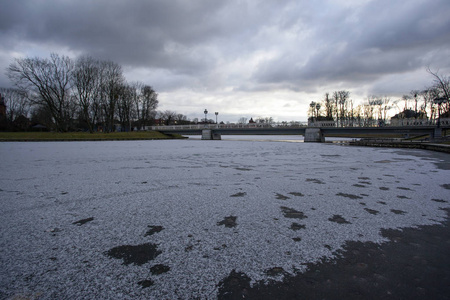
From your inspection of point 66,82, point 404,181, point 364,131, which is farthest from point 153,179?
point 66,82

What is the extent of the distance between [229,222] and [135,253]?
1368 mm

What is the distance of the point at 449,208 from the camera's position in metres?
4.08

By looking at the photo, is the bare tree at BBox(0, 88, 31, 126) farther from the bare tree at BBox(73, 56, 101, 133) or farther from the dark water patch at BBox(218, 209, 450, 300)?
the dark water patch at BBox(218, 209, 450, 300)

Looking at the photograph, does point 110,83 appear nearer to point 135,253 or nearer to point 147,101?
point 147,101

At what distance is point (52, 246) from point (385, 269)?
3.62 metres

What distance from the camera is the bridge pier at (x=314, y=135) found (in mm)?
39597

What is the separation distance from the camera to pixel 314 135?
1574 inches

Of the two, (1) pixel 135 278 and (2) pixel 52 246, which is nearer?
(1) pixel 135 278

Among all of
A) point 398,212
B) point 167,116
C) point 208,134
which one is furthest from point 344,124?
point 167,116

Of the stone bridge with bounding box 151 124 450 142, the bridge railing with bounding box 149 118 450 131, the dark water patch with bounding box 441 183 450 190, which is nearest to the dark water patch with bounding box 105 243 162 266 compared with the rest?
the dark water patch with bounding box 441 183 450 190

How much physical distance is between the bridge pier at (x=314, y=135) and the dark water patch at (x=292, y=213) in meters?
38.6

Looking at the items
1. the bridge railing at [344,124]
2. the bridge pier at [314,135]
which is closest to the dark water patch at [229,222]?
the bridge pier at [314,135]

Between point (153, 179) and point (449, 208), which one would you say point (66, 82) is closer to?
point (153, 179)

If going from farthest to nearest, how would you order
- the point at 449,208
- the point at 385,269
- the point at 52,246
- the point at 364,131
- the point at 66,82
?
the point at 66,82, the point at 364,131, the point at 449,208, the point at 52,246, the point at 385,269
